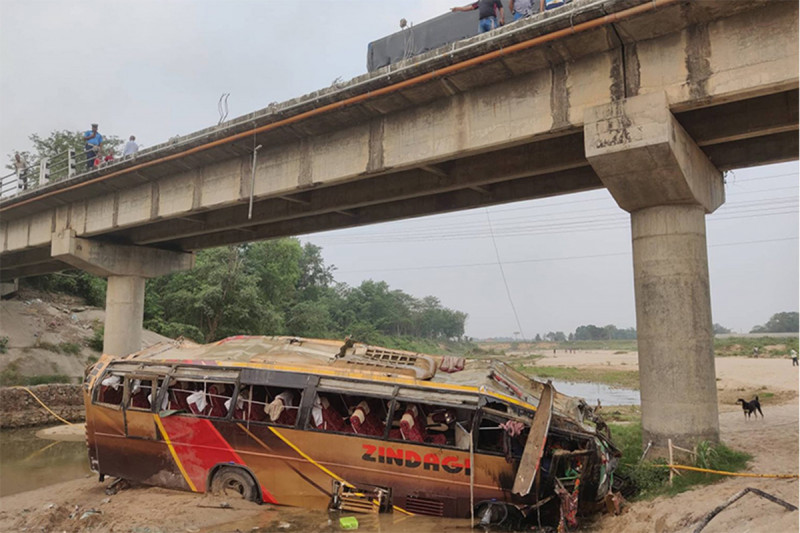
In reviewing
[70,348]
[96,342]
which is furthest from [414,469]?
[96,342]

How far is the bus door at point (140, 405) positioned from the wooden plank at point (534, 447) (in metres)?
6.44

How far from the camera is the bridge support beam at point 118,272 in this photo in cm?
1906

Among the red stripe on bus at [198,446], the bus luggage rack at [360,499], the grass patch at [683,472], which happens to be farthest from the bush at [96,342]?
the grass patch at [683,472]

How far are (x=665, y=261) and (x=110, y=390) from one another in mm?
10765

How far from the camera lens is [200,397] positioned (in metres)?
9.45

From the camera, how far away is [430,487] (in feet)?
26.2

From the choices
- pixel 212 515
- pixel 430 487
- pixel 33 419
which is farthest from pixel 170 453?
pixel 33 419

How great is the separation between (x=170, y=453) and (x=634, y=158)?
31.3 feet

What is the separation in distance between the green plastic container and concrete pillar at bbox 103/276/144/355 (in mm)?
14739

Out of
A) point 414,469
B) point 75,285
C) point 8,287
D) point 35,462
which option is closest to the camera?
point 414,469

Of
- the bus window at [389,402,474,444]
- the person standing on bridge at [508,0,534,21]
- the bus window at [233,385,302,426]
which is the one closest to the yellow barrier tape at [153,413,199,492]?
the bus window at [233,385,302,426]

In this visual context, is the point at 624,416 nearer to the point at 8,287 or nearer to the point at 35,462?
the point at 35,462

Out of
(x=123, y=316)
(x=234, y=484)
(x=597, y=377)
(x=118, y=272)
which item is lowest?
(x=597, y=377)

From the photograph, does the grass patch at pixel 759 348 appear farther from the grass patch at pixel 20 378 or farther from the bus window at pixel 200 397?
the bus window at pixel 200 397
